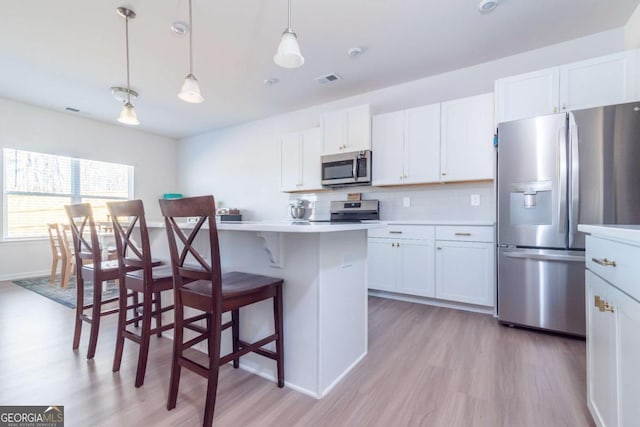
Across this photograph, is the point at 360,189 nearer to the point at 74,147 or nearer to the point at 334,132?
the point at 334,132

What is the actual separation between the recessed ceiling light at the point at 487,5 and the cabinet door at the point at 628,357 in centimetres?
226

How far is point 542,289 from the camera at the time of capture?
7.48 feet

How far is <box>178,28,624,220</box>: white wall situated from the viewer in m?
2.90

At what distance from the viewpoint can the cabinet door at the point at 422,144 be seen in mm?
3125

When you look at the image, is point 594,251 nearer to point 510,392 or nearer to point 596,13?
point 510,392

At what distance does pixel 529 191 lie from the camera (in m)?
2.32

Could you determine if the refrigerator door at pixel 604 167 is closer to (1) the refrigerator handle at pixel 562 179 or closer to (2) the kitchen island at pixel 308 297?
(1) the refrigerator handle at pixel 562 179

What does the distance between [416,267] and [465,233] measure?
2.06 feet

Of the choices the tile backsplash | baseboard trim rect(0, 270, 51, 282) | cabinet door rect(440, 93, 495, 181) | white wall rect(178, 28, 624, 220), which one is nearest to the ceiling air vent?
white wall rect(178, 28, 624, 220)

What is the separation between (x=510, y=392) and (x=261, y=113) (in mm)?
4663

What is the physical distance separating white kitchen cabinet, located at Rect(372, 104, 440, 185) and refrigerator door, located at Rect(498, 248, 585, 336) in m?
1.19

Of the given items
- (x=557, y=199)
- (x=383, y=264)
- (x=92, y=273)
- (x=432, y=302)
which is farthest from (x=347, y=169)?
(x=92, y=273)

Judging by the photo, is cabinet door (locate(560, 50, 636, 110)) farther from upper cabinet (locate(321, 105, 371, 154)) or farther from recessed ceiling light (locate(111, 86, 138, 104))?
recessed ceiling light (locate(111, 86, 138, 104))

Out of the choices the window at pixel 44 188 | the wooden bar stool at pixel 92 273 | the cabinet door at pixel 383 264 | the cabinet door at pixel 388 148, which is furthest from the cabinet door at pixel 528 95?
the window at pixel 44 188
